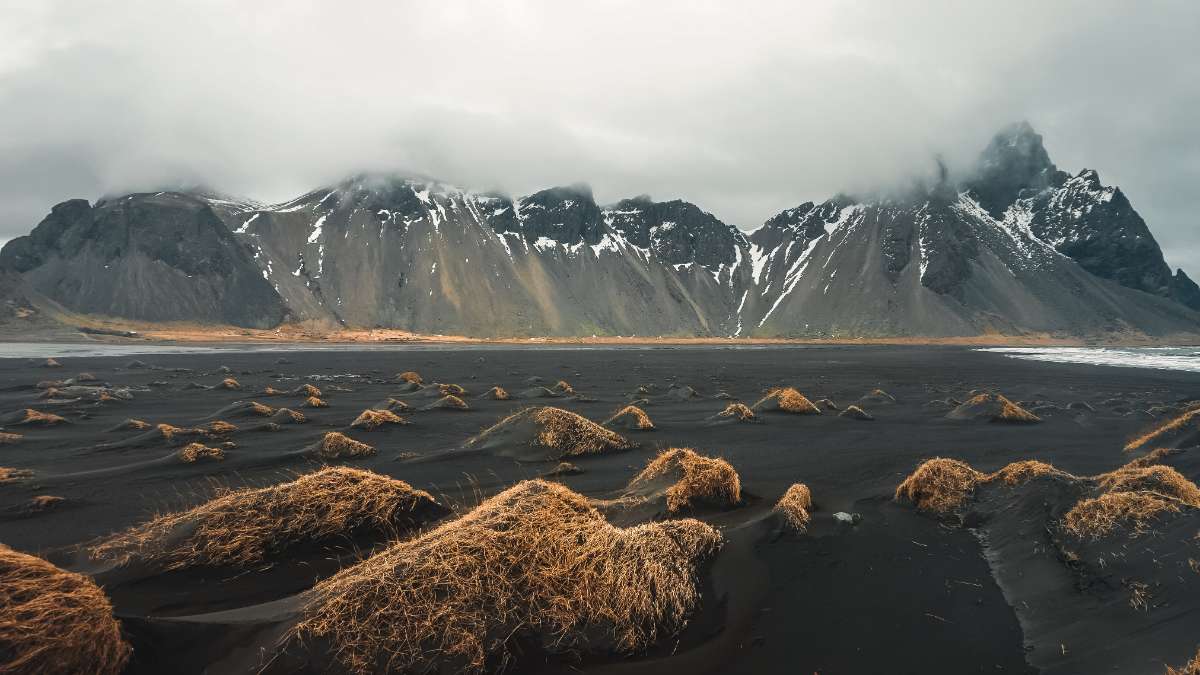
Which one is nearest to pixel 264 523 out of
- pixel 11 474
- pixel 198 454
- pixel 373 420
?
pixel 198 454

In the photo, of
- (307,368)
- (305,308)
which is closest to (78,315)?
(305,308)

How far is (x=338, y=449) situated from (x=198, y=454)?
15.2 feet

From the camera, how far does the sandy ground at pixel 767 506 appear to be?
25.1 ft

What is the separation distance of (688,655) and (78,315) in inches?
8620

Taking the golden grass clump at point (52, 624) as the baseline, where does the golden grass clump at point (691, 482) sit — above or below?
below

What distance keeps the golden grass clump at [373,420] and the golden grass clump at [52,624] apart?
20.4m

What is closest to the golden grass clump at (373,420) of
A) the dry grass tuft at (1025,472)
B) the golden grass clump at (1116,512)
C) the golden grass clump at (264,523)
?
the golden grass clump at (264,523)

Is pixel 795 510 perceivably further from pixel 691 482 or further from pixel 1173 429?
pixel 1173 429

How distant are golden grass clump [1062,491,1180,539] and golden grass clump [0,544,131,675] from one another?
50.3ft

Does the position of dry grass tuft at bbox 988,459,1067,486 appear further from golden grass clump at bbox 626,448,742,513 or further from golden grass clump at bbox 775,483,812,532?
golden grass clump at bbox 626,448,742,513

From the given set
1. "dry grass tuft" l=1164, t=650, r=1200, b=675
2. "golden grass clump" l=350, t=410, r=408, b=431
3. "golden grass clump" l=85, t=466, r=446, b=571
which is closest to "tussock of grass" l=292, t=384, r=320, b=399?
"golden grass clump" l=350, t=410, r=408, b=431

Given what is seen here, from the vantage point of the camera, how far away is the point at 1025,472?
44.4 feet

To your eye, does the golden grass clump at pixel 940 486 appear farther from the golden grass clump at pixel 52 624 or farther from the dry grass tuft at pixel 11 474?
the dry grass tuft at pixel 11 474

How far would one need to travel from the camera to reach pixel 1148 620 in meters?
7.79
